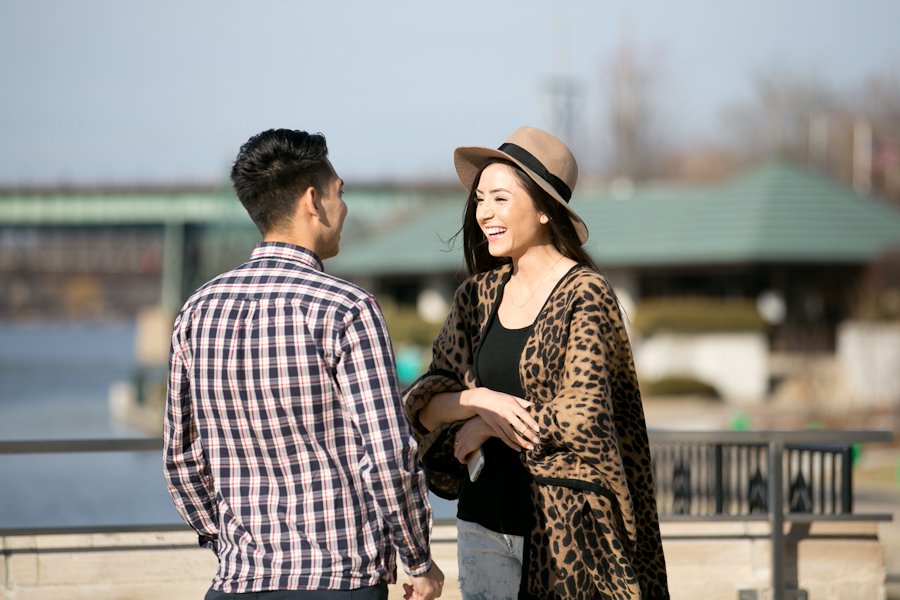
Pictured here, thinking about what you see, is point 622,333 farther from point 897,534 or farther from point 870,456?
point 870,456

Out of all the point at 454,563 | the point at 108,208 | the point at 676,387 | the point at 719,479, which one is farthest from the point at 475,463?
the point at 108,208

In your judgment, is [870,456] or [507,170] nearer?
[507,170]

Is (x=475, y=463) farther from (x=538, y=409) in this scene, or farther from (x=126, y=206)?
(x=126, y=206)

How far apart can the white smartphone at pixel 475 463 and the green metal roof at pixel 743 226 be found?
19.7 metres

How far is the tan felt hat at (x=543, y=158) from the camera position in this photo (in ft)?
9.23

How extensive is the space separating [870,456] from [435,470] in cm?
1356

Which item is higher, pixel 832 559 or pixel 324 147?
pixel 324 147

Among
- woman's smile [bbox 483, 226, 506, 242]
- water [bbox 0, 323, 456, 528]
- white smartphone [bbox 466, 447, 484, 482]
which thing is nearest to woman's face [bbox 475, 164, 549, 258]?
woman's smile [bbox 483, 226, 506, 242]

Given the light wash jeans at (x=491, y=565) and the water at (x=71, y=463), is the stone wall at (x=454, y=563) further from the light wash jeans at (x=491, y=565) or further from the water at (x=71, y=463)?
the light wash jeans at (x=491, y=565)

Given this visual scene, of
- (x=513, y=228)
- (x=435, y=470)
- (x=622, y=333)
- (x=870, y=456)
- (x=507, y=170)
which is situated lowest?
(x=870, y=456)

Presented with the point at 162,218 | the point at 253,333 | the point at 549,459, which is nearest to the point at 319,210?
the point at 253,333

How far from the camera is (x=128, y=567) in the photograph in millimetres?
4230

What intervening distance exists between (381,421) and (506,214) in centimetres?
94

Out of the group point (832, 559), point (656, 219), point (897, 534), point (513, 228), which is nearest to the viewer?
point (513, 228)
